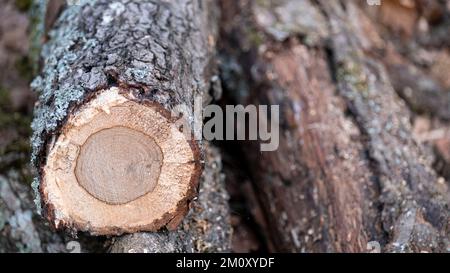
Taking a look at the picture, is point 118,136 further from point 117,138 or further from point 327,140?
point 327,140

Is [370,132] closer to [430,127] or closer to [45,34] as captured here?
[430,127]

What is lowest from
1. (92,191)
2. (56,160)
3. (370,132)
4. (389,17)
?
(389,17)

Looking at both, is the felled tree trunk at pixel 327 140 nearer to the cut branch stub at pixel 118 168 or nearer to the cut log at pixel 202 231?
the cut log at pixel 202 231

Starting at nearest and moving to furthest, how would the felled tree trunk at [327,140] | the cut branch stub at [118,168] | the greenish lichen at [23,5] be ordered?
the cut branch stub at [118,168]
the felled tree trunk at [327,140]
the greenish lichen at [23,5]

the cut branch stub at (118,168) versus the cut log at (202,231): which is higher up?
the cut branch stub at (118,168)

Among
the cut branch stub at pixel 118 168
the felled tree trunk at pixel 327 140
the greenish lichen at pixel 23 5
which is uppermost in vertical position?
the cut branch stub at pixel 118 168

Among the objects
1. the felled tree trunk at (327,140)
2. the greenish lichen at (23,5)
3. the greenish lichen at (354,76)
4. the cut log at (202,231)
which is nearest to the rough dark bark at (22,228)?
the cut log at (202,231)

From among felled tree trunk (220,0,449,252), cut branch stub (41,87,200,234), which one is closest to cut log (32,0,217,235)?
cut branch stub (41,87,200,234)
